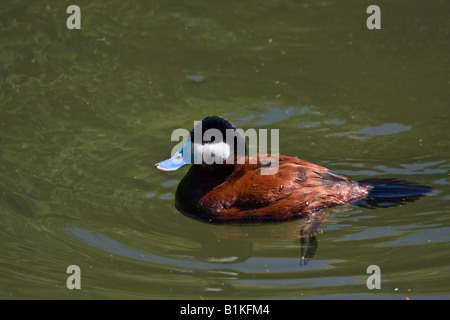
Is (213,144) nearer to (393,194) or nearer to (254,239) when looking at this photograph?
(254,239)

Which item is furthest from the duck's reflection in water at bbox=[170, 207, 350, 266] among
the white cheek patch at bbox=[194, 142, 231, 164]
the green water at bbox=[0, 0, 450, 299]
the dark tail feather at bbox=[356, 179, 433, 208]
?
the white cheek patch at bbox=[194, 142, 231, 164]

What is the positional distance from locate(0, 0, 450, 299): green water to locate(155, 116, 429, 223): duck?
0.49ft

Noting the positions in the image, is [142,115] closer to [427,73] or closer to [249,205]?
[249,205]

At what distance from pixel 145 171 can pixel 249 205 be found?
155cm

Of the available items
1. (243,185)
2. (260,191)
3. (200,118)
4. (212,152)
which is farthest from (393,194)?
(200,118)

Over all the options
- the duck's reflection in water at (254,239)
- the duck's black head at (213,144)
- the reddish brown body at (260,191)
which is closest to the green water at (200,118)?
the duck's reflection in water at (254,239)

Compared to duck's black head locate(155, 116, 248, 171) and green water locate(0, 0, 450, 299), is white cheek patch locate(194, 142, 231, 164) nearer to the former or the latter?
duck's black head locate(155, 116, 248, 171)

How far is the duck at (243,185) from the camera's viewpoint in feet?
20.6

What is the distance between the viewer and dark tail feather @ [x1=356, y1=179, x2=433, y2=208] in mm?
6500

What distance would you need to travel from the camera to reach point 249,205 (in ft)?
20.6

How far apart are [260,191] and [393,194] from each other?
1.33 m
